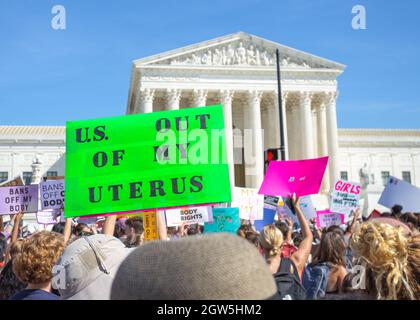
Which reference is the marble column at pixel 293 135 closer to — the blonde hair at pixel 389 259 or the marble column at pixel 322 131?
the marble column at pixel 322 131

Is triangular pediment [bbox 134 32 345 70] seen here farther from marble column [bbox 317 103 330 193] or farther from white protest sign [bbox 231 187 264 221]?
white protest sign [bbox 231 187 264 221]

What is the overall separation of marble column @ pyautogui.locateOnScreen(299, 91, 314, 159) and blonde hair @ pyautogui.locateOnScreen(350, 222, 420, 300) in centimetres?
5077

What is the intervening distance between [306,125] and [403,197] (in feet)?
141

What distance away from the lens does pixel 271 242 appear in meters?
4.78

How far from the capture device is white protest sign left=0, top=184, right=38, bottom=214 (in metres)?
10.4

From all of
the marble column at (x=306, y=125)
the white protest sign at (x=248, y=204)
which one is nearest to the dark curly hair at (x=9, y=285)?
the white protest sign at (x=248, y=204)

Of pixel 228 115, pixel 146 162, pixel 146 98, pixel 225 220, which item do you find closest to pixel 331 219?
pixel 225 220

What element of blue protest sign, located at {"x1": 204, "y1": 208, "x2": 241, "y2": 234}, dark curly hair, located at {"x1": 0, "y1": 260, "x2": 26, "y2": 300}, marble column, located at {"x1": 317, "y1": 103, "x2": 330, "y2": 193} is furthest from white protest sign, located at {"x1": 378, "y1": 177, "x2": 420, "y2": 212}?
marble column, located at {"x1": 317, "y1": 103, "x2": 330, "y2": 193}

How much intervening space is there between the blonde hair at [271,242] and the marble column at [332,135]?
50.0 m

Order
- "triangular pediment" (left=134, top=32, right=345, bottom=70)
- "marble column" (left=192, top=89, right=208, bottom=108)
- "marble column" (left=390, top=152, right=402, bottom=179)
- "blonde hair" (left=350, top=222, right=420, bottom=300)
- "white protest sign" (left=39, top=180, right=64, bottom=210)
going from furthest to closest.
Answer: "marble column" (left=390, top=152, right=402, bottom=179) < "triangular pediment" (left=134, top=32, right=345, bottom=70) < "marble column" (left=192, top=89, right=208, bottom=108) < "white protest sign" (left=39, top=180, right=64, bottom=210) < "blonde hair" (left=350, top=222, right=420, bottom=300)

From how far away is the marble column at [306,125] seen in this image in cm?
5344

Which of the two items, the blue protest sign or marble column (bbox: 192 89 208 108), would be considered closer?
the blue protest sign

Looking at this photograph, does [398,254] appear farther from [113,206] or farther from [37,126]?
[37,126]

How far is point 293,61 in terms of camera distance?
55.8 meters
